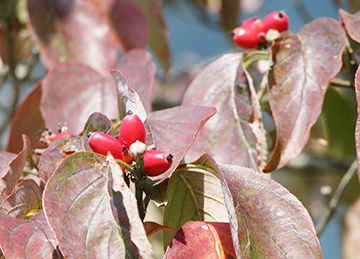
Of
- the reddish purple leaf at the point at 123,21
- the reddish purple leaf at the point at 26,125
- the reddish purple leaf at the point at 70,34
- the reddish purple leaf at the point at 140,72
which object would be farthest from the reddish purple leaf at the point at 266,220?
the reddish purple leaf at the point at 123,21

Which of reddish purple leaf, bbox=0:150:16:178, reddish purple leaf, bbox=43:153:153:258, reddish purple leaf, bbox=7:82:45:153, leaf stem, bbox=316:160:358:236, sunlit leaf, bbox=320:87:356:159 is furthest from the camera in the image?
sunlit leaf, bbox=320:87:356:159

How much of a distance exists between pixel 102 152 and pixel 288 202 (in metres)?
0.24

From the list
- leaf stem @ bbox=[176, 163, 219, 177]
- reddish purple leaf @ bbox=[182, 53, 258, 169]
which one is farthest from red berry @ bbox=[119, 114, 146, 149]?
reddish purple leaf @ bbox=[182, 53, 258, 169]

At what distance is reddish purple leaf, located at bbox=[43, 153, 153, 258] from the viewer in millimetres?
536

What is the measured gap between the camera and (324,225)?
1.23 meters

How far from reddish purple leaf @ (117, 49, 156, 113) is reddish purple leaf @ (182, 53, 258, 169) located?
76 mm

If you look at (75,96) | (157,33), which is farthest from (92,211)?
(157,33)

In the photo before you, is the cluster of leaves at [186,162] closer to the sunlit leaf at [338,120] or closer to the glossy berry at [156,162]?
the glossy berry at [156,162]

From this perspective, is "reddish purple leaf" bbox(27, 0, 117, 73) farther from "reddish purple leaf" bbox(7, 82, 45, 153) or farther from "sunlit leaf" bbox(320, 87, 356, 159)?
"sunlit leaf" bbox(320, 87, 356, 159)

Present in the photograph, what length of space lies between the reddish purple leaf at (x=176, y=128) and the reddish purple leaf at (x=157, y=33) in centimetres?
94

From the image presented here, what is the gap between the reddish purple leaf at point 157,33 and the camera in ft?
5.40

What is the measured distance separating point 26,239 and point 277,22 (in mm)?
607

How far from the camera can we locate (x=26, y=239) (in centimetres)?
59

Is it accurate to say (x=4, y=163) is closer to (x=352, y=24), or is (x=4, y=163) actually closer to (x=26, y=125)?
(x=26, y=125)
